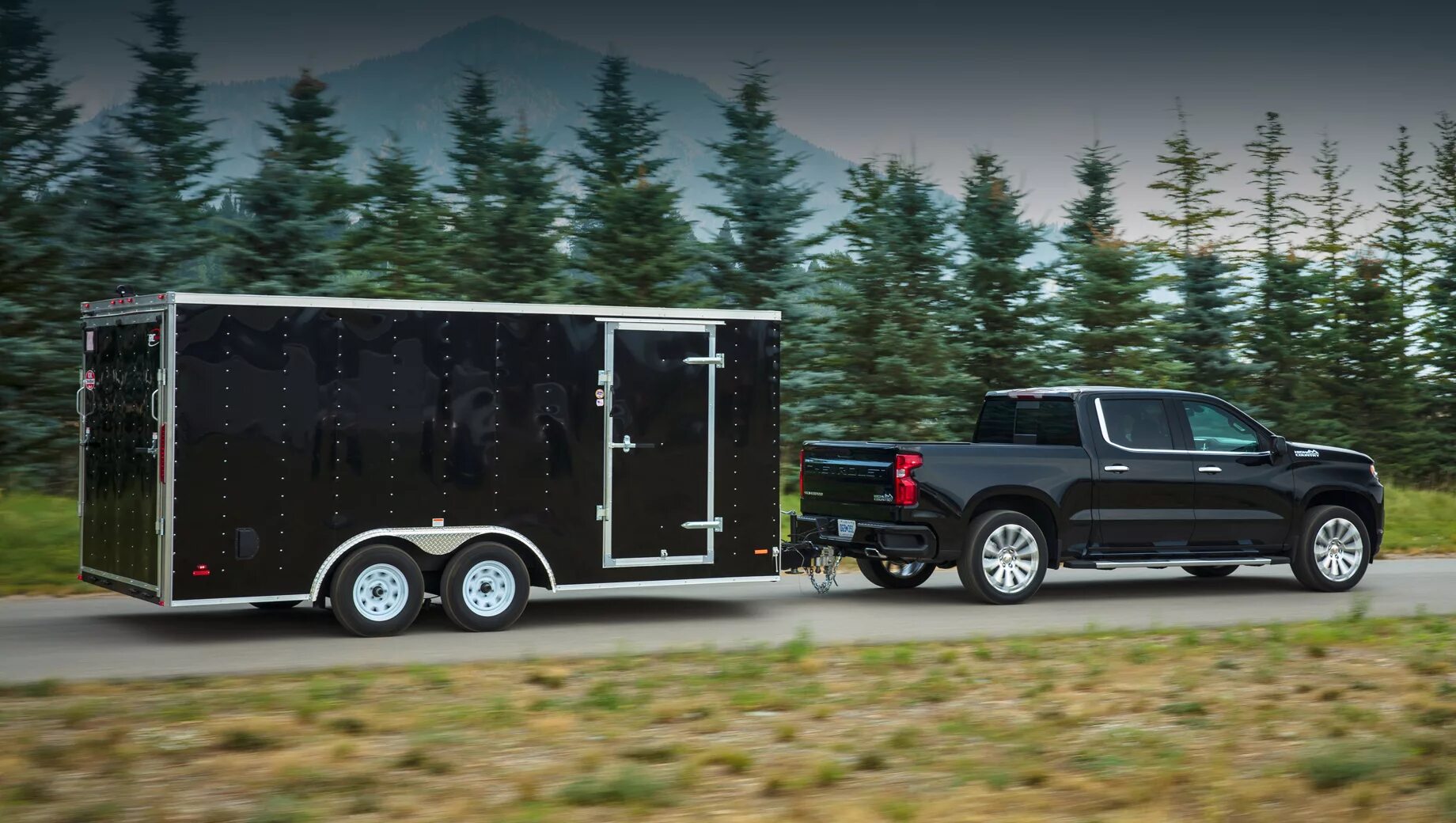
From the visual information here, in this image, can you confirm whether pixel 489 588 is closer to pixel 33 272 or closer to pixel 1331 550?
pixel 1331 550

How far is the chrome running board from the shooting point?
46.3 feet

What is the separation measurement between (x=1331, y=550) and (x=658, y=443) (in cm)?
728

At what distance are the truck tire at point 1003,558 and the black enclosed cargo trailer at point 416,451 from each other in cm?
195

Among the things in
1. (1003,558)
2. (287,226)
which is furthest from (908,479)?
(287,226)

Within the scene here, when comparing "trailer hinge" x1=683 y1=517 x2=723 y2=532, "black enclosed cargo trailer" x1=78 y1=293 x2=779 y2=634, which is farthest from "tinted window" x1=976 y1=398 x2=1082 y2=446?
"trailer hinge" x1=683 y1=517 x2=723 y2=532

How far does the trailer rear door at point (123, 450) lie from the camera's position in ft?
35.9

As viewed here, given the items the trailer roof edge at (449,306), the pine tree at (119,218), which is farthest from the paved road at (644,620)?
the pine tree at (119,218)

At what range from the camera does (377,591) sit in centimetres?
1143

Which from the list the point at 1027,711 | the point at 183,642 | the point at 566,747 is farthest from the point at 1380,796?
the point at 183,642

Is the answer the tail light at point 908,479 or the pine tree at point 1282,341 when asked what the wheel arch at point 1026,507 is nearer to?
the tail light at point 908,479

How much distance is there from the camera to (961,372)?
80.3 feet

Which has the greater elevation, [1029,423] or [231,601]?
[1029,423]

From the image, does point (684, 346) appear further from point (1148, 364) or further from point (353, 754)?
point (1148, 364)

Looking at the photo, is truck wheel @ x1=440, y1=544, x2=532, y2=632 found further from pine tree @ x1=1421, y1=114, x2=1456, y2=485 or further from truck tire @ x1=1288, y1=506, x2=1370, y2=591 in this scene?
pine tree @ x1=1421, y1=114, x2=1456, y2=485
